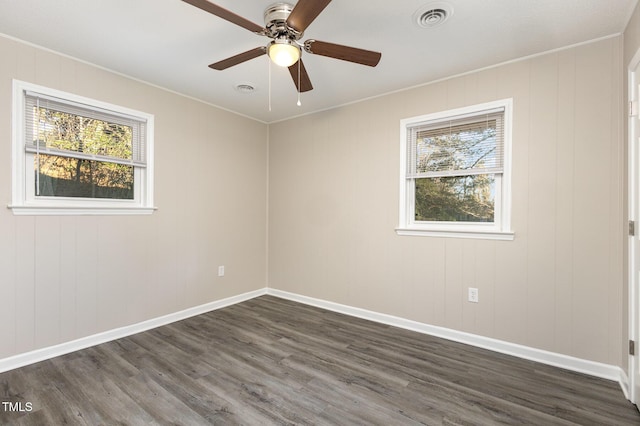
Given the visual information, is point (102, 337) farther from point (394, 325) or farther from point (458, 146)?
point (458, 146)

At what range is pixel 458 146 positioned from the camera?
2.94 m

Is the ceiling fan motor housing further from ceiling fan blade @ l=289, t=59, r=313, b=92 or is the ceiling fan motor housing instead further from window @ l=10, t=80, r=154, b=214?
window @ l=10, t=80, r=154, b=214

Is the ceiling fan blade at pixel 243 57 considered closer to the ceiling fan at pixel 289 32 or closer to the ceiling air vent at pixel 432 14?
the ceiling fan at pixel 289 32

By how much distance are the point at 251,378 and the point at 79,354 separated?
155cm

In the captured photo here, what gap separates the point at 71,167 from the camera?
2.65 meters

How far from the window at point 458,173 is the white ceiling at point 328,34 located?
45 cm

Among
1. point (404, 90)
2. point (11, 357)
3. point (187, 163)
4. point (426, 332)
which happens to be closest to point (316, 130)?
point (404, 90)

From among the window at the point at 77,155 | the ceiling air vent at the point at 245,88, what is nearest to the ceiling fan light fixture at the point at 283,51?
the ceiling air vent at the point at 245,88

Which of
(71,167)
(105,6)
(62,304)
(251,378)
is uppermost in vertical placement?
(105,6)

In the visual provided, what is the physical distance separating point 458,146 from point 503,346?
1.84 meters

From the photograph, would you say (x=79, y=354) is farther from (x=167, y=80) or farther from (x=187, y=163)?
(x=167, y=80)

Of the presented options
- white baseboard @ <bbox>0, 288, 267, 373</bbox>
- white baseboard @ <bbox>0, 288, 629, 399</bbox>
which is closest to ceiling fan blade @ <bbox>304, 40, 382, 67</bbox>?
white baseboard @ <bbox>0, 288, 629, 399</bbox>

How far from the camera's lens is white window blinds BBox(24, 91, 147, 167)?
2453 mm

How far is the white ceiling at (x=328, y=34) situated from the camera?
1928 millimetres
